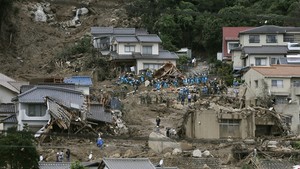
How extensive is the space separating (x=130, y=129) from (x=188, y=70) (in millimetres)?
14373

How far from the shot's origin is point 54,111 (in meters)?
29.2

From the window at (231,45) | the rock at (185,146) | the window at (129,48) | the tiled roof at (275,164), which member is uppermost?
the window at (231,45)

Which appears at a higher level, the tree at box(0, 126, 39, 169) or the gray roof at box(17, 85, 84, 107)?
the gray roof at box(17, 85, 84, 107)

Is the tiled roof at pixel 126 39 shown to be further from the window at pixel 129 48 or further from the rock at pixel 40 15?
the rock at pixel 40 15

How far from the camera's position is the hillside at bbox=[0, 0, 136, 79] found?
148ft

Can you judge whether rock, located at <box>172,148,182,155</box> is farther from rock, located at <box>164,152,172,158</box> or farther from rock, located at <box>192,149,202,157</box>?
rock, located at <box>192,149,202,157</box>

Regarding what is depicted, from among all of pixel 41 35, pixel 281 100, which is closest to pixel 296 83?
pixel 281 100

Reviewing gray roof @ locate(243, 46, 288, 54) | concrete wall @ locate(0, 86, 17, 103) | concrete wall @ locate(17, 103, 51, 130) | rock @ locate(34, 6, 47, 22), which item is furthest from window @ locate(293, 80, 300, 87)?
rock @ locate(34, 6, 47, 22)

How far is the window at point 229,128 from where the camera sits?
31155 mm

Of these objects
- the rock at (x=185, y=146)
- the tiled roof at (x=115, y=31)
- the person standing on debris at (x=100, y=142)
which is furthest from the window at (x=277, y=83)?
the tiled roof at (x=115, y=31)

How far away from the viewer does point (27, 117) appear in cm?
2972

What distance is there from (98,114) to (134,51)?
15.3 metres

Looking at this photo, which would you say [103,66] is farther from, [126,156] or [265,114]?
[126,156]

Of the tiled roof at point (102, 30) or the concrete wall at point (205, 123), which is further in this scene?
the tiled roof at point (102, 30)
